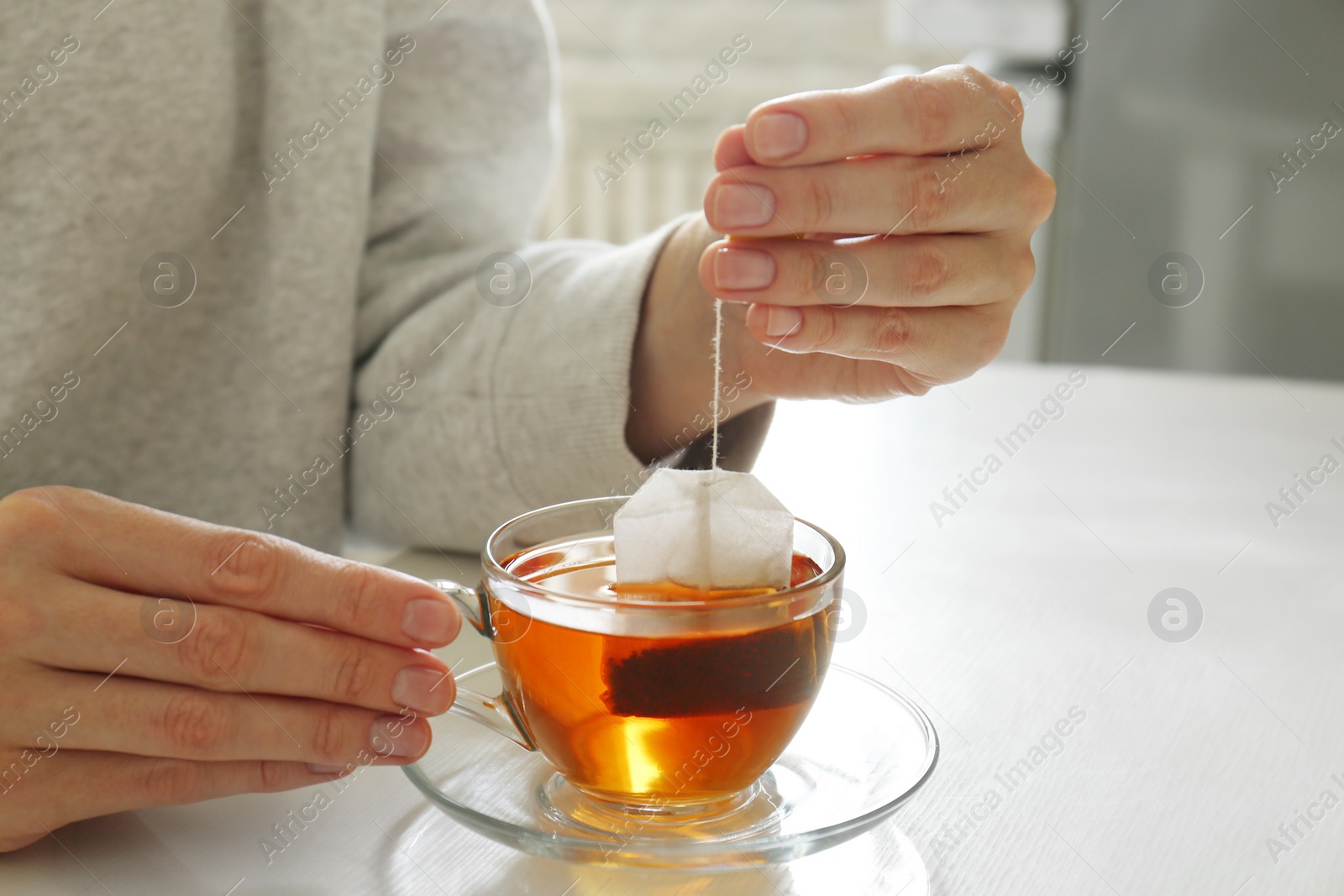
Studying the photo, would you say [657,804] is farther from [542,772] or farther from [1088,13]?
[1088,13]

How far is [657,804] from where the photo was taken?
40 centimetres

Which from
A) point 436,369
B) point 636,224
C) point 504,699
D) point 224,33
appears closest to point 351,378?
point 436,369

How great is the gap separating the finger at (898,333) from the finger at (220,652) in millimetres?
222

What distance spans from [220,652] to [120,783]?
0.06m

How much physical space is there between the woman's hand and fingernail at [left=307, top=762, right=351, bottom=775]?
0.82 feet

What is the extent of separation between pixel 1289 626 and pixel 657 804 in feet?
1.29

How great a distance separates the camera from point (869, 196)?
494 millimetres

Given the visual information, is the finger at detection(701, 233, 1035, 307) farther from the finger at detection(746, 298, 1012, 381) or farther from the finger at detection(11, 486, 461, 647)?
the finger at detection(11, 486, 461, 647)

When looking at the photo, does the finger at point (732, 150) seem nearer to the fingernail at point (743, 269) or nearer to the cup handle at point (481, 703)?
the fingernail at point (743, 269)
